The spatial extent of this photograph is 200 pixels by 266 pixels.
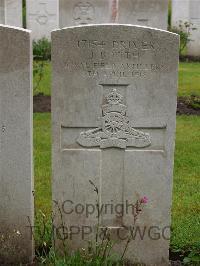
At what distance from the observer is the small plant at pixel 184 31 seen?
14.7 metres

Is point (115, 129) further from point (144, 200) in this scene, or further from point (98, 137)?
point (144, 200)

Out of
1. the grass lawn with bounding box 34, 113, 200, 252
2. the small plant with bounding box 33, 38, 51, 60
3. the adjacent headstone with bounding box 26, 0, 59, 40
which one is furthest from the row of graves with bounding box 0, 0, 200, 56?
the grass lawn with bounding box 34, 113, 200, 252

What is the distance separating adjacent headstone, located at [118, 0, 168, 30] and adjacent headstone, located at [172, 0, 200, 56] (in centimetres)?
127

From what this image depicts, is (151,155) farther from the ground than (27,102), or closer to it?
closer to it

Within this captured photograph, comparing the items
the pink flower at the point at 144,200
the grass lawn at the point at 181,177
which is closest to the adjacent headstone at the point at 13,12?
the grass lawn at the point at 181,177

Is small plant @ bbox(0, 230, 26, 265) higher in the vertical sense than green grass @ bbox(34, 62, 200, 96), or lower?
lower

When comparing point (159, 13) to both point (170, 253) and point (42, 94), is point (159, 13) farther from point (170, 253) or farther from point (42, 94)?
point (170, 253)

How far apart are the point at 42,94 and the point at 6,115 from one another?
18.0ft

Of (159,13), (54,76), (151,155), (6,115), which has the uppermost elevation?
(159,13)

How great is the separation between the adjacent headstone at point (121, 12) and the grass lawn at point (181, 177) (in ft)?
18.8

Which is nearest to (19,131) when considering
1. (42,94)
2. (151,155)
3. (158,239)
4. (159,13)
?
(151,155)

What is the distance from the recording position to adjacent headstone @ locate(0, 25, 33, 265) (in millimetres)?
4270

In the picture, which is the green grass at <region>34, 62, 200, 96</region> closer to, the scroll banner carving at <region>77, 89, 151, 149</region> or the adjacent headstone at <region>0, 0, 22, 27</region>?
the adjacent headstone at <region>0, 0, 22, 27</region>

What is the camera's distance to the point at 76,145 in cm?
449
